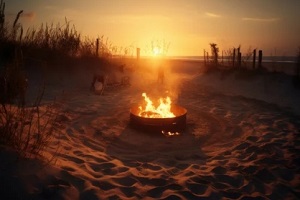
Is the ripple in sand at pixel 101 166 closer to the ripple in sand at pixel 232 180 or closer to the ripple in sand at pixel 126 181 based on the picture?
the ripple in sand at pixel 126 181

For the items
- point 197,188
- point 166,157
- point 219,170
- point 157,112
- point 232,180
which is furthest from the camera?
point 157,112

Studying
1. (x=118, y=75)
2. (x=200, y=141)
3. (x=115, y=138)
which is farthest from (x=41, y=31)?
(x=200, y=141)

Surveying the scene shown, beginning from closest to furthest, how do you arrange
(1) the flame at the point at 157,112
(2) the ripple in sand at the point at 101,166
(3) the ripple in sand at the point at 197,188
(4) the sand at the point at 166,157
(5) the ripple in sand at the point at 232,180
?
(4) the sand at the point at 166,157 < (3) the ripple in sand at the point at 197,188 < (5) the ripple in sand at the point at 232,180 < (2) the ripple in sand at the point at 101,166 < (1) the flame at the point at 157,112

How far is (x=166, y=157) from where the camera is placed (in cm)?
490

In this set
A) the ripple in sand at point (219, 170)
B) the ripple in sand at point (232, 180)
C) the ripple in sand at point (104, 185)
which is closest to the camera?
the ripple in sand at point (104, 185)

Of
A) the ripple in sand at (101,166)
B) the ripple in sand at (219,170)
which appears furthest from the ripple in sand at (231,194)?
the ripple in sand at (101,166)

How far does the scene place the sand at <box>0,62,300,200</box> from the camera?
10.9 ft

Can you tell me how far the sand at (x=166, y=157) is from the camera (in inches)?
130

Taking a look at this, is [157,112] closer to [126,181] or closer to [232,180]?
[232,180]

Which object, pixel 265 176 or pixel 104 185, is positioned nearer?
pixel 104 185

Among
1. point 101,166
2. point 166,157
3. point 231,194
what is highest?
point 101,166

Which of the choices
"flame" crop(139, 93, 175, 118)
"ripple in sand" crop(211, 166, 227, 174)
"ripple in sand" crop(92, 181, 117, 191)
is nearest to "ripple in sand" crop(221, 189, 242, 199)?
"ripple in sand" crop(211, 166, 227, 174)

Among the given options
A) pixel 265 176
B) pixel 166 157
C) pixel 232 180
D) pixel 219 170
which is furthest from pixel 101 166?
pixel 265 176

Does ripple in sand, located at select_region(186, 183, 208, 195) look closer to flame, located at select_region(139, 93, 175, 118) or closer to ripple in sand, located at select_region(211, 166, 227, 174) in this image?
ripple in sand, located at select_region(211, 166, 227, 174)
